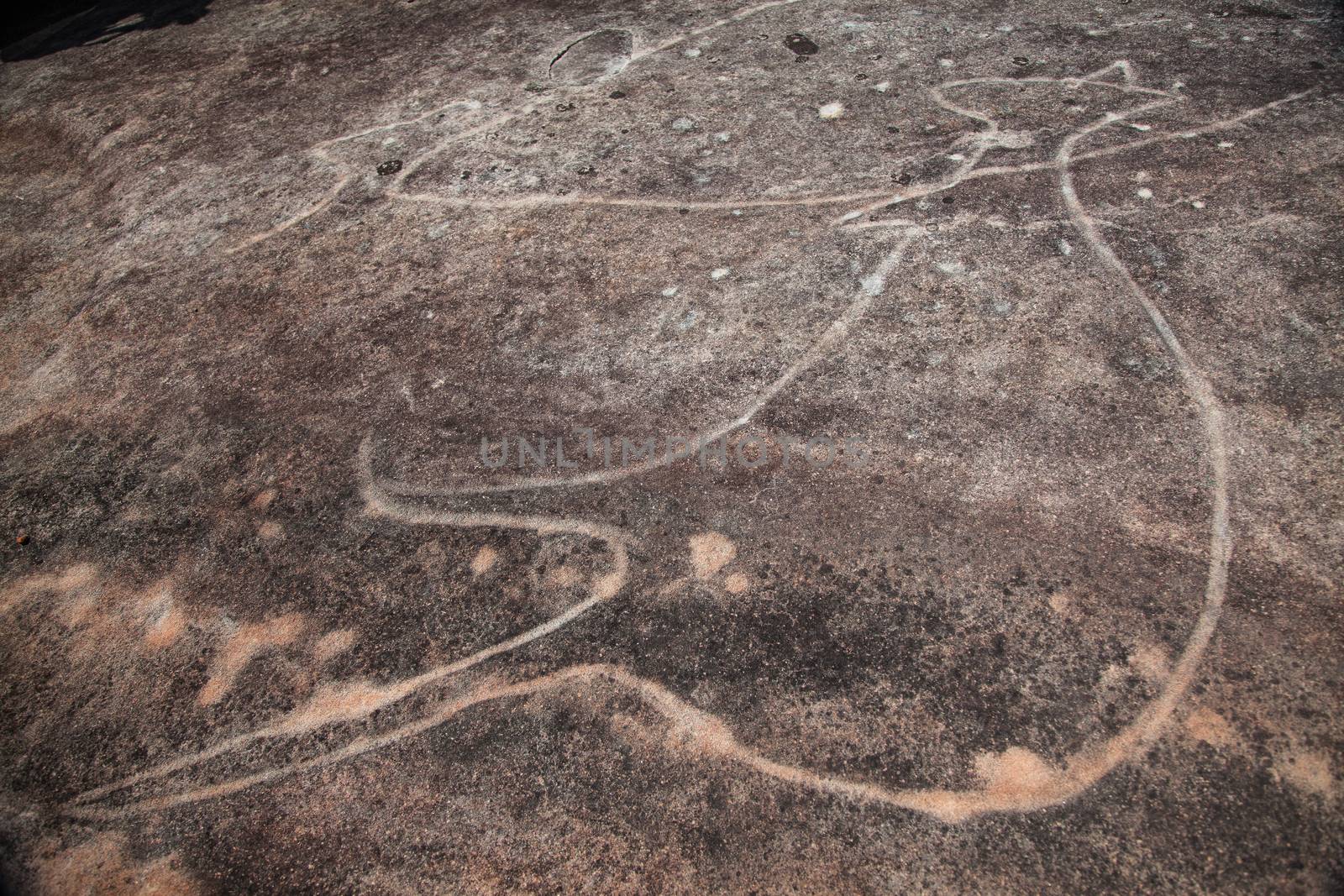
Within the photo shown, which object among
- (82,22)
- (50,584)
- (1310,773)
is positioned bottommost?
(1310,773)

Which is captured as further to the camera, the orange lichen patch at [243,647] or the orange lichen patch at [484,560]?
the orange lichen patch at [484,560]

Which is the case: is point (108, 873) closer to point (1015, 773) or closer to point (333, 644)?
point (333, 644)

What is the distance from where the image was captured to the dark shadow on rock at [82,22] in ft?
19.0

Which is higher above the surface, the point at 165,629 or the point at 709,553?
the point at 165,629

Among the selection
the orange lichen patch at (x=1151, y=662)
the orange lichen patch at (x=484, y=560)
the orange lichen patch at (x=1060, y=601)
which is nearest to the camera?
the orange lichen patch at (x=1151, y=662)

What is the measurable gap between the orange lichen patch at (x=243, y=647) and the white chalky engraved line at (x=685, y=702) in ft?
0.57

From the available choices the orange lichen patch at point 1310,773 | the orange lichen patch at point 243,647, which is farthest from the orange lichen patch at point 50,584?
the orange lichen patch at point 1310,773

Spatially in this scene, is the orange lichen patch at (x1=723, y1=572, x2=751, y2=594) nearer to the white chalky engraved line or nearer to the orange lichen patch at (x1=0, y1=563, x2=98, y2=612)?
the white chalky engraved line

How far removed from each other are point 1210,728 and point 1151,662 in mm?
182

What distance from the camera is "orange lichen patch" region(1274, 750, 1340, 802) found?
67.1 inches

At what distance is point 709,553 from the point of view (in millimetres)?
2285

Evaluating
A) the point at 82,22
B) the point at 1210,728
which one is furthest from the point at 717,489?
the point at 82,22

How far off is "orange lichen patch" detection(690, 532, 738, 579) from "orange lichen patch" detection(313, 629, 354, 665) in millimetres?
1012

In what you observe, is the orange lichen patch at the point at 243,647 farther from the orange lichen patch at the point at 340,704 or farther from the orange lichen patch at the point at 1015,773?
the orange lichen patch at the point at 1015,773
